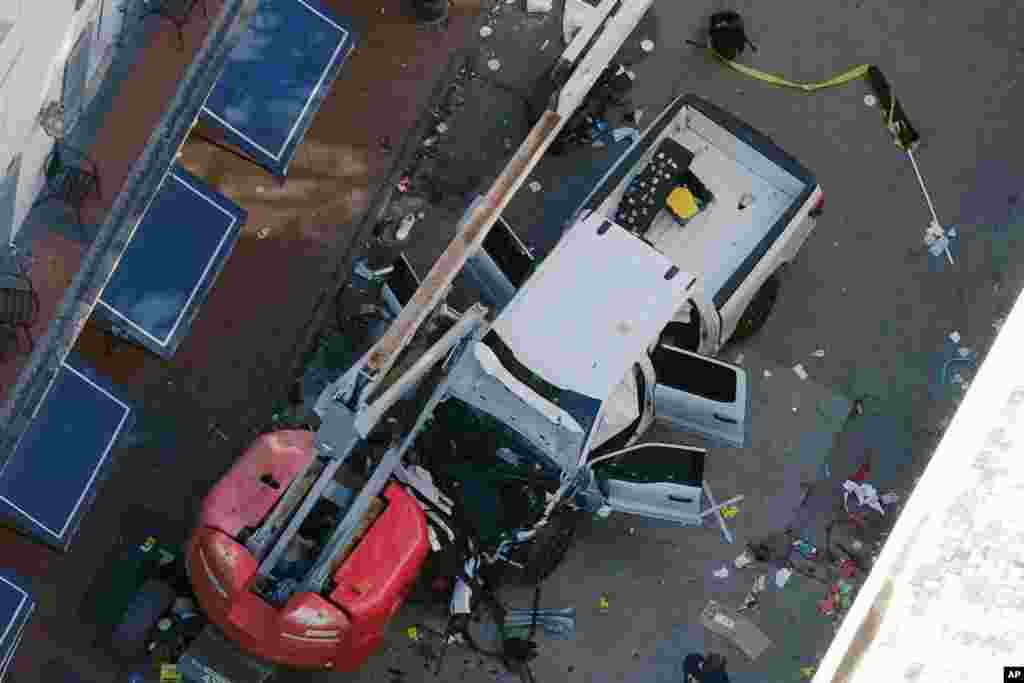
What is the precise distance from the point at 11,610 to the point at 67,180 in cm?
469

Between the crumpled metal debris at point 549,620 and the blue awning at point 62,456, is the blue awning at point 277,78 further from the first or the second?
the crumpled metal debris at point 549,620

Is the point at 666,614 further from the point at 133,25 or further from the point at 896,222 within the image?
the point at 133,25

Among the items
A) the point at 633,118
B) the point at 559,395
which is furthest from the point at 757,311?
the point at 559,395

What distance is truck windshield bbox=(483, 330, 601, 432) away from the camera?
21375 mm

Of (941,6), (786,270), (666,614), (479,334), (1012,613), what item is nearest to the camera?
(1012,613)

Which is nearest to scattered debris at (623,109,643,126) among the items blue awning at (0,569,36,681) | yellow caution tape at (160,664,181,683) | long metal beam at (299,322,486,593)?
long metal beam at (299,322,486,593)

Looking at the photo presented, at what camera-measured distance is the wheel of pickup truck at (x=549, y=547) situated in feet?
73.0

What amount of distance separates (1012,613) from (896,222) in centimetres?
647

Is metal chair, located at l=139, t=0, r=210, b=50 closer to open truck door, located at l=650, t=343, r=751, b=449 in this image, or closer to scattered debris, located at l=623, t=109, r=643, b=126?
scattered debris, located at l=623, t=109, r=643, b=126

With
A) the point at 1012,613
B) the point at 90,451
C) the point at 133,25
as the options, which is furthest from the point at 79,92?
the point at 1012,613

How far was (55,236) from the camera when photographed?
21.4 m

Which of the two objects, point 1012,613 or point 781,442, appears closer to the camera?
point 1012,613

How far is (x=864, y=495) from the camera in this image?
75.6ft

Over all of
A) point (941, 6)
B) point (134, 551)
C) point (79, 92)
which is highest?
point (941, 6)
